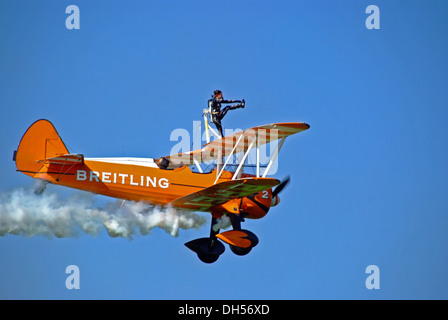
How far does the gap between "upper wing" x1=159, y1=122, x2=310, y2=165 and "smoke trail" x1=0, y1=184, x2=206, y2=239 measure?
6.22 feet

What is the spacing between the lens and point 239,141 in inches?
837

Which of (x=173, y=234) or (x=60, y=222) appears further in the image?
(x=173, y=234)

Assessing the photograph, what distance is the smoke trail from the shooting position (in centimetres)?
1920

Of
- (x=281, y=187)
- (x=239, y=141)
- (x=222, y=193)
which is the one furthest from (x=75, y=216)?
(x=281, y=187)

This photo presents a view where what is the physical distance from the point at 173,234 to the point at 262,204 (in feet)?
8.03

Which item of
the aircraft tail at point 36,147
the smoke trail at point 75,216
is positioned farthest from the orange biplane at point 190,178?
the smoke trail at point 75,216

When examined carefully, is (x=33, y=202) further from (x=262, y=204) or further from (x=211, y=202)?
(x=262, y=204)

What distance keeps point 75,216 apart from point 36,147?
1.83m

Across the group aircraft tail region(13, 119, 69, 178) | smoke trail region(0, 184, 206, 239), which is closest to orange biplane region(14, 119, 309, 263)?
aircraft tail region(13, 119, 69, 178)

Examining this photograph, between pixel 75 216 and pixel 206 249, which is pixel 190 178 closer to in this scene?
pixel 206 249

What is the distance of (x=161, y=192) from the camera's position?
814 inches

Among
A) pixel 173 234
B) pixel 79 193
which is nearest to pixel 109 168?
pixel 79 193

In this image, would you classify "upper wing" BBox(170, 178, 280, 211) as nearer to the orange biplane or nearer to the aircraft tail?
the orange biplane

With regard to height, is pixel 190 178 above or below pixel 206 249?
above
